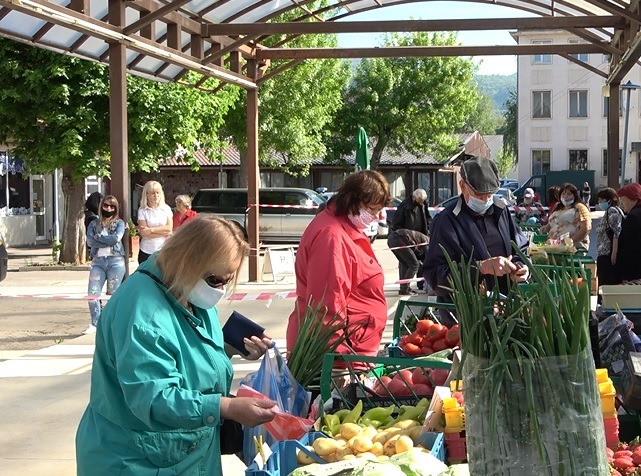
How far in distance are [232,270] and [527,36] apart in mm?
61013

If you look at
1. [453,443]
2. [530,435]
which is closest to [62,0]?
[453,443]

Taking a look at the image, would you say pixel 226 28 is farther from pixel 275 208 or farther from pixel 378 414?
pixel 275 208

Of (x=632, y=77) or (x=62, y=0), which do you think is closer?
(x=62, y=0)

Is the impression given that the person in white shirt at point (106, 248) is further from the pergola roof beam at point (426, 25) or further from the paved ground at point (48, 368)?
the pergola roof beam at point (426, 25)

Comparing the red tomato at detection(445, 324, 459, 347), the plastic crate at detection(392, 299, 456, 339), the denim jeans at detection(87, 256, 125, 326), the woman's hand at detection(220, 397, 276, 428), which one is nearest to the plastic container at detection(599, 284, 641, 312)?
the plastic crate at detection(392, 299, 456, 339)

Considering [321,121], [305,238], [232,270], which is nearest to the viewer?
[232,270]

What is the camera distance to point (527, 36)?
61375 millimetres

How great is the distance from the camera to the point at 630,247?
9859mm

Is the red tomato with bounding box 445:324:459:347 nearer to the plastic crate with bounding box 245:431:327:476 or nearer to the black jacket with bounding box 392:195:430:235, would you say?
the plastic crate with bounding box 245:431:327:476

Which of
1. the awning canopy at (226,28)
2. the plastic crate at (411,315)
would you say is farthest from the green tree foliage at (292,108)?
the plastic crate at (411,315)

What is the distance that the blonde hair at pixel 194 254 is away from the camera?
3162 millimetres

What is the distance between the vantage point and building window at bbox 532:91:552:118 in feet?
210

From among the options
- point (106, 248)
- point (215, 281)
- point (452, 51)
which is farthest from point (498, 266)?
point (452, 51)

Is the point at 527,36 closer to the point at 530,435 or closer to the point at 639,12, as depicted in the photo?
the point at 639,12
